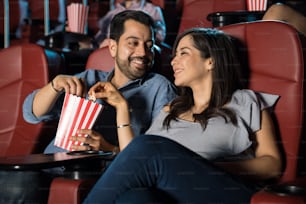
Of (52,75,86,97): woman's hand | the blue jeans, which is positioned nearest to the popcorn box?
(52,75,86,97): woman's hand

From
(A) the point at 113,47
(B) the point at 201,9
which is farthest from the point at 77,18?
(A) the point at 113,47

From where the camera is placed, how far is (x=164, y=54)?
1723mm

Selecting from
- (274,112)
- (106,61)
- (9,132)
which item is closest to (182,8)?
(106,61)

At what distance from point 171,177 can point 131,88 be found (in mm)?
524

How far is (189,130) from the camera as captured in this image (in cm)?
143

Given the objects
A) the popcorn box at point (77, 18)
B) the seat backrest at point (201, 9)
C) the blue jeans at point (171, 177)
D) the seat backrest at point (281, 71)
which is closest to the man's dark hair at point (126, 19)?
the seat backrest at point (281, 71)

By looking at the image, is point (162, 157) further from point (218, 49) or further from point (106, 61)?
point (106, 61)

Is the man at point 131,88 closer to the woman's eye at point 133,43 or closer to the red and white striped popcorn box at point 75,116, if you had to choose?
the woman's eye at point 133,43

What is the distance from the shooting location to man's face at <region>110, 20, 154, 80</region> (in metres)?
1.63

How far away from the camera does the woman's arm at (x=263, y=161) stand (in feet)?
4.29

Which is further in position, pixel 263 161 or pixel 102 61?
pixel 102 61

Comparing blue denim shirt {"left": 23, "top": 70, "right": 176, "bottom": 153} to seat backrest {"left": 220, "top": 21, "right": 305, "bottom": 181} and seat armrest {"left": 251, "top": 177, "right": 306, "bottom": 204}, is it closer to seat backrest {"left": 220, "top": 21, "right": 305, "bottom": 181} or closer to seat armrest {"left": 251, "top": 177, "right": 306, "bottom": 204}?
seat backrest {"left": 220, "top": 21, "right": 305, "bottom": 181}

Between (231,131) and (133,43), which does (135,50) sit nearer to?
(133,43)

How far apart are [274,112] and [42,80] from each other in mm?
683
